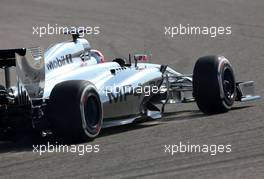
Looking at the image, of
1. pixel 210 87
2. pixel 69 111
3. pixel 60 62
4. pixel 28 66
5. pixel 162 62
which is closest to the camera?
pixel 69 111

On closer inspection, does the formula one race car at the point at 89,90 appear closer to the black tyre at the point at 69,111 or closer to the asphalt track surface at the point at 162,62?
the black tyre at the point at 69,111

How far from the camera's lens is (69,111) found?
11.2m

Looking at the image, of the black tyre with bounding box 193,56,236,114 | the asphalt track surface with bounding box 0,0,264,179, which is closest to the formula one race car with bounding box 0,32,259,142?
the black tyre with bounding box 193,56,236,114

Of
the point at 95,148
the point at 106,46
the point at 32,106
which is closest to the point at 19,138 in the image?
the point at 32,106

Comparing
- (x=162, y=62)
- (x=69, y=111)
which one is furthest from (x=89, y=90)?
(x=162, y=62)

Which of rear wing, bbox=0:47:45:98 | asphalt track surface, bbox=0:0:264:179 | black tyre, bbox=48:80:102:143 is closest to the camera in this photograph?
asphalt track surface, bbox=0:0:264:179

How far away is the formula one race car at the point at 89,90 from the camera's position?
11.3m

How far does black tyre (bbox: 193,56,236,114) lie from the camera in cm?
1317

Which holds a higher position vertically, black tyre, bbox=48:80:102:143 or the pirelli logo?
the pirelli logo

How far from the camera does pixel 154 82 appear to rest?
13.5m

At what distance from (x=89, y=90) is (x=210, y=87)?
7.54 feet

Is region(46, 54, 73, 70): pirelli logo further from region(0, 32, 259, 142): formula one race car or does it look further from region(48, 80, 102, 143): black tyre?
region(48, 80, 102, 143): black tyre

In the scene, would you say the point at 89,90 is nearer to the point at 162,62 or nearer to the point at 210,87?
the point at 210,87

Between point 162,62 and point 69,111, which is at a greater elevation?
point 162,62
